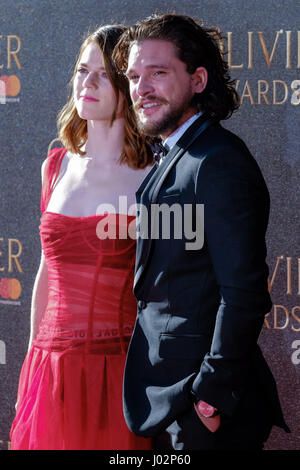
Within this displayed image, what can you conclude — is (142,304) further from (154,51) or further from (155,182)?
(154,51)

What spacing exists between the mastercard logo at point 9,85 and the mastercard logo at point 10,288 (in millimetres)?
972

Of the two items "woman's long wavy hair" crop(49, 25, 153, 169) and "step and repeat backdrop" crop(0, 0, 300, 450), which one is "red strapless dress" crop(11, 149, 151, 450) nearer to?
"woman's long wavy hair" crop(49, 25, 153, 169)

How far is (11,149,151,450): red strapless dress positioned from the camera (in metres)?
2.10

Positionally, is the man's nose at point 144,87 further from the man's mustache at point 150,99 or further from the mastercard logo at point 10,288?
the mastercard logo at point 10,288

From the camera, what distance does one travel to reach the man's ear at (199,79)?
1.85 metres

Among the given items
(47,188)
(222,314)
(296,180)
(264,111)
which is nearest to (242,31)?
(264,111)

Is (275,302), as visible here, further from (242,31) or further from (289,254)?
(242,31)

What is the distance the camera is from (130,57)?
1882 mm

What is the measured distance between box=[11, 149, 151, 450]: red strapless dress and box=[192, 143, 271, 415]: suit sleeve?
0.58 meters

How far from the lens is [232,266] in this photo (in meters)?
1.54

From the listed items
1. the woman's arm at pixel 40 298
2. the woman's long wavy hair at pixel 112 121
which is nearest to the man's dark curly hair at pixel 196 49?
the woman's long wavy hair at pixel 112 121

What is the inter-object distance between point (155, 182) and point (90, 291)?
56 cm

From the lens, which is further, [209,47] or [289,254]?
[289,254]

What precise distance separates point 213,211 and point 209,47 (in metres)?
0.63
